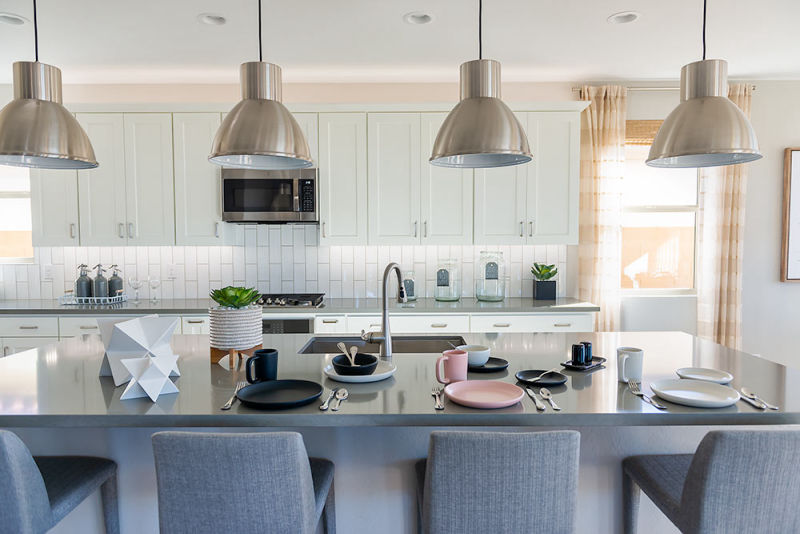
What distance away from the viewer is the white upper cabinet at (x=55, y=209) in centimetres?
373

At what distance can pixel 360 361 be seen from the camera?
179 centimetres

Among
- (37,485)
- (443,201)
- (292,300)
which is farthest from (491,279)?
(37,485)

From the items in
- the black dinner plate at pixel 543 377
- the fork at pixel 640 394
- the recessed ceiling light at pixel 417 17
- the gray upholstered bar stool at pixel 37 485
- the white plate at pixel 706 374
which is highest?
the recessed ceiling light at pixel 417 17

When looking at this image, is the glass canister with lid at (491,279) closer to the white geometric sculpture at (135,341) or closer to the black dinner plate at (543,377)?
the black dinner plate at (543,377)

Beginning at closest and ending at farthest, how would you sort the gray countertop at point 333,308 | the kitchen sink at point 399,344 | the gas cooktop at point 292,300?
the kitchen sink at point 399,344
the gray countertop at point 333,308
the gas cooktop at point 292,300

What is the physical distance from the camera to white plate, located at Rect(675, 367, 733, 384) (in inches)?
64.0

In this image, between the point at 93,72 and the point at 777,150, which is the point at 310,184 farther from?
the point at 777,150

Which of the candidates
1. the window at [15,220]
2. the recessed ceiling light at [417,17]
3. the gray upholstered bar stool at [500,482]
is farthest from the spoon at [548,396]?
the window at [15,220]

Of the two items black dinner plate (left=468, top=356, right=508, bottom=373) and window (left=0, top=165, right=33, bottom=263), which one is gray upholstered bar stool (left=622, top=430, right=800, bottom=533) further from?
window (left=0, top=165, right=33, bottom=263)

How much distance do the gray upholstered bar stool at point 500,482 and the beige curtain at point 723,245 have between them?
344cm

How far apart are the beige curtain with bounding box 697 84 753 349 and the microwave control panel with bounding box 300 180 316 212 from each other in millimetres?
3108

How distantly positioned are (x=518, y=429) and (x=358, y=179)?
252 centimetres

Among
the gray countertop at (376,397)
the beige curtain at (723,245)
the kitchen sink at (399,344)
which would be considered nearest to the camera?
the gray countertop at (376,397)

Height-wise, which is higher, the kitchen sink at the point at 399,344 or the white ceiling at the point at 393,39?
the white ceiling at the point at 393,39
